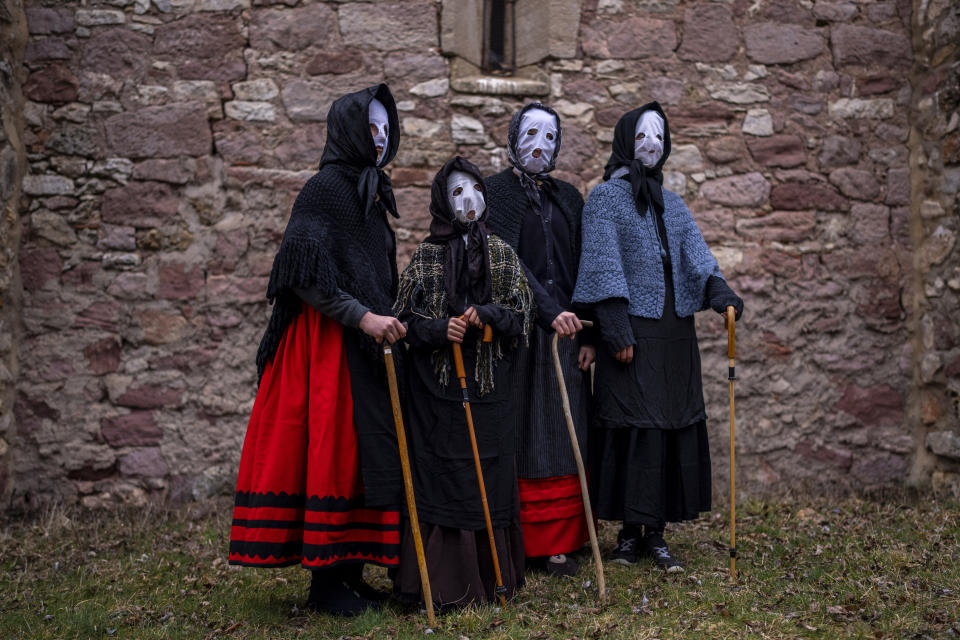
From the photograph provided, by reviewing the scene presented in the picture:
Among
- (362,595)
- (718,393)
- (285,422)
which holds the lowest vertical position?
(362,595)

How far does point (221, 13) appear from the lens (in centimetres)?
500

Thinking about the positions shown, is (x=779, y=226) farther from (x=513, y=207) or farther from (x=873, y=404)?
(x=513, y=207)

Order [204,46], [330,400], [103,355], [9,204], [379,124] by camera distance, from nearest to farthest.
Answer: [330,400] < [379,124] < [9,204] < [103,355] < [204,46]

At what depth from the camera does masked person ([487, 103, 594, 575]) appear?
3.57m

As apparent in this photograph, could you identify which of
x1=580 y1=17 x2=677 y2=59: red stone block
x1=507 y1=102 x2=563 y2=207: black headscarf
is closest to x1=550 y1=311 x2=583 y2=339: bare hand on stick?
x1=507 y1=102 x2=563 y2=207: black headscarf

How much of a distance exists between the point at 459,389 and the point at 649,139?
1486 millimetres

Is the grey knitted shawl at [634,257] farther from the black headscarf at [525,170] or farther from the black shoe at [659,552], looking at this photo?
the black shoe at [659,552]

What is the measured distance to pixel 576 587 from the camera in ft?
11.2

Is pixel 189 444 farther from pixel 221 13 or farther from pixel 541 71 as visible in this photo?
pixel 541 71

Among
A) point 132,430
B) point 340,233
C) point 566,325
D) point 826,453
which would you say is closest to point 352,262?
point 340,233

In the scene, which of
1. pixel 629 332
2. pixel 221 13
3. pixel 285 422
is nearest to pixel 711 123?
pixel 629 332

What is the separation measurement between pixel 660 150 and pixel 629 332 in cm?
88

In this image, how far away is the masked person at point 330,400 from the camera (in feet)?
9.78

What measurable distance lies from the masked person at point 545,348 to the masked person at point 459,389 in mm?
254
